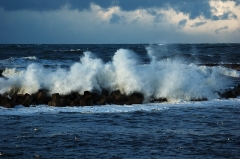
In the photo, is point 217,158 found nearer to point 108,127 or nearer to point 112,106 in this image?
point 108,127

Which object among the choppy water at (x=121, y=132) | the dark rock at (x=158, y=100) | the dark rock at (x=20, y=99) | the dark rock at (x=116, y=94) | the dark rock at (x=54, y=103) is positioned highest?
the dark rock at (x=116, y=94)

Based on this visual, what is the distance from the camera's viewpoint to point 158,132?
942 centimetres

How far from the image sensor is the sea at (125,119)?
26.0 ft

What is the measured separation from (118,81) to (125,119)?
14.8ft

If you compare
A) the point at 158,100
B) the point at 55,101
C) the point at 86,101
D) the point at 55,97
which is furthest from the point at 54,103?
the point at 158,100

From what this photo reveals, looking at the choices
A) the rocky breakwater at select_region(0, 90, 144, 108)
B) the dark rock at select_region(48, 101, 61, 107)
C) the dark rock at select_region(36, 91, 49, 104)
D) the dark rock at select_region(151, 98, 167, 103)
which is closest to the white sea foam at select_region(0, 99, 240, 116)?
the dark rock at select_region(48, 101, 61, 107)

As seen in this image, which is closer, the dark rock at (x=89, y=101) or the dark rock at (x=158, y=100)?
the dark rock at (x=89, y=101)

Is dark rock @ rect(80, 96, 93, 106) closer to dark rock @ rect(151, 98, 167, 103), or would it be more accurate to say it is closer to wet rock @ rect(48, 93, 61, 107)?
wet rock @ rect(48, 93, 61, 107)

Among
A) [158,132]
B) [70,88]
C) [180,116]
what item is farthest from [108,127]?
[70,88]

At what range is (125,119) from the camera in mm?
10914

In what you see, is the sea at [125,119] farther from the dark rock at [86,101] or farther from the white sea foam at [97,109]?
the dark rock at [86,101]

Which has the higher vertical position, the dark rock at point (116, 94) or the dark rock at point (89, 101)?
the dark rock at point (116, 94)

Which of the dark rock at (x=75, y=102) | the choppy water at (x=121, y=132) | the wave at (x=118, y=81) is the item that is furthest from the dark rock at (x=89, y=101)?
the wave at (x=118, y=81)

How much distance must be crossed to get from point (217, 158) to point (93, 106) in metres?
6.22
